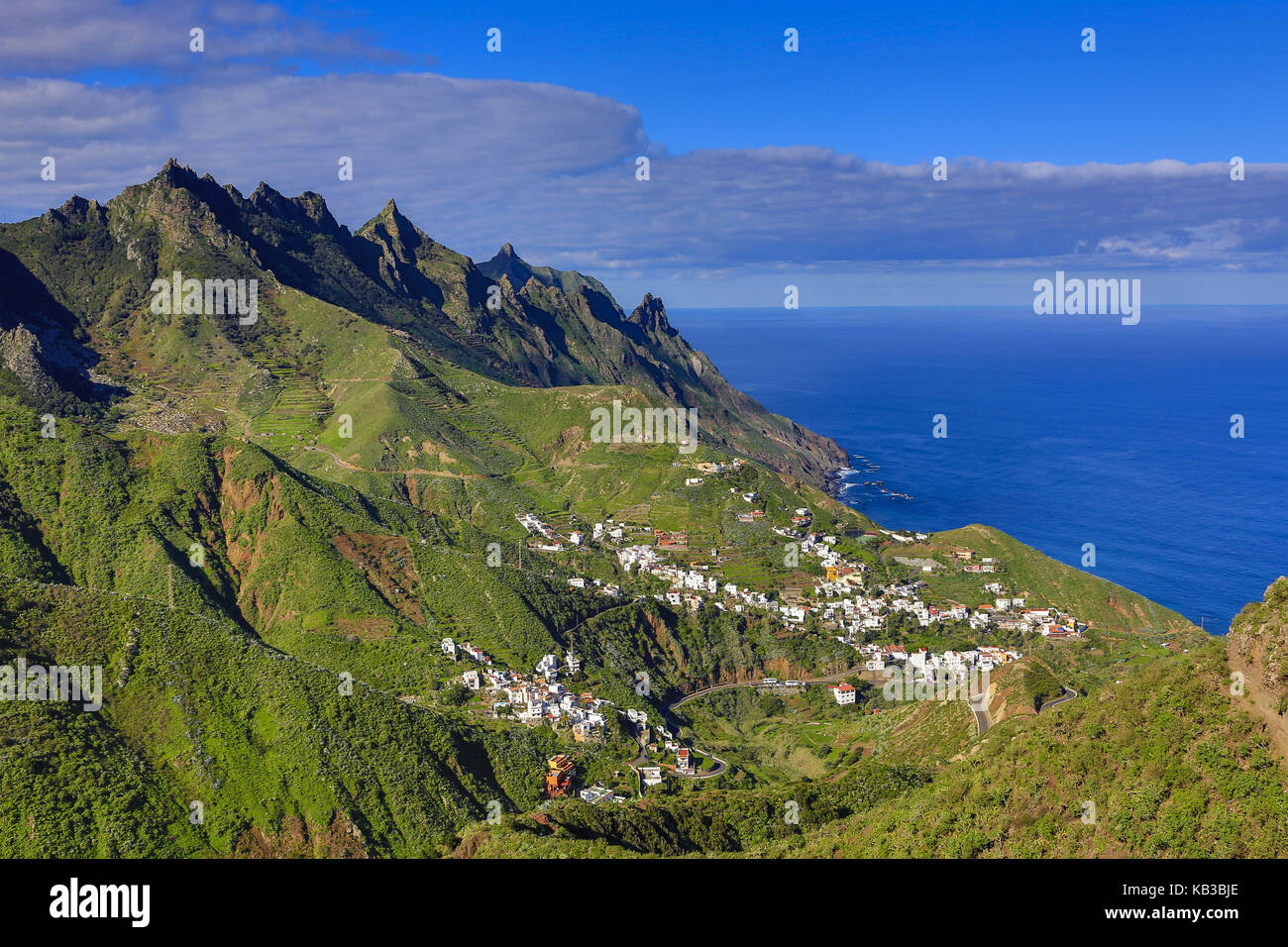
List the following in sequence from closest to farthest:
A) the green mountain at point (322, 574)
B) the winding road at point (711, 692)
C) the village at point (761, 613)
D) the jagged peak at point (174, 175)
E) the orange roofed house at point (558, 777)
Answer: the green mountain at point (322, 574), the orange roofed house at point (558, 777), the winding road at point (711, 692), the village at point (761, 613), the jagged peak at point (174, 175)

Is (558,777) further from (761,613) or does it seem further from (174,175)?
(174,175)

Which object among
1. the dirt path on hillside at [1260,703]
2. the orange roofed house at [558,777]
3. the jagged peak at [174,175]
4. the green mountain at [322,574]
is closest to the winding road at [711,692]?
the green mountain at [322,574]

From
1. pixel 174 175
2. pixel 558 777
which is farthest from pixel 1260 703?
pixel 174 175

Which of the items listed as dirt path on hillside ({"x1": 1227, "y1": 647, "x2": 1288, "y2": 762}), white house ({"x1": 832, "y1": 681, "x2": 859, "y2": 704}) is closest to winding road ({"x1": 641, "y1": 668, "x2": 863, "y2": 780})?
white house ({"x1": 832, "y1": 681, "x2": 859, "y2": 704})

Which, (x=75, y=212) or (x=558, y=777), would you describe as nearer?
(x=558, y=777)

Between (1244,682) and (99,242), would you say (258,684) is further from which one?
(99,242)

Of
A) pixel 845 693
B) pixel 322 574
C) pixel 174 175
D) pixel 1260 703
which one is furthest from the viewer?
pixel 174 175

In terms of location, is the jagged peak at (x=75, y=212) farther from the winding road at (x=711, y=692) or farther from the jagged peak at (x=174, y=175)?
the winding road at (x=711, y=692)

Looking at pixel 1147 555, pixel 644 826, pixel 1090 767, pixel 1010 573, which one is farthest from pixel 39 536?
pixel 1147 555
